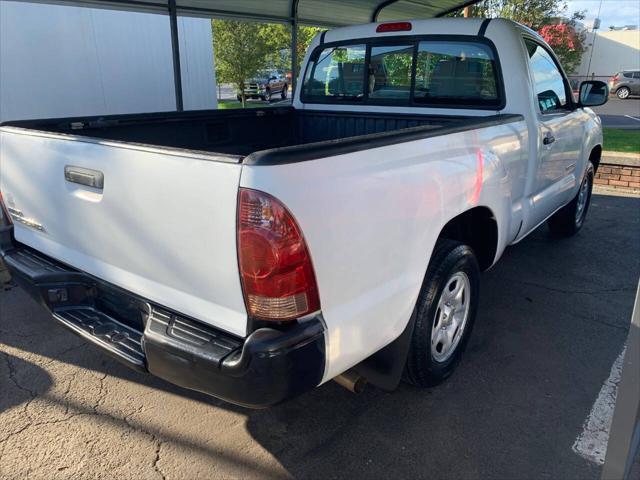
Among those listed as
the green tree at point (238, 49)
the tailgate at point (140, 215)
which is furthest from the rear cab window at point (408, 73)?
the green tree at point (238, 49)

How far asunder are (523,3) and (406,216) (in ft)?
51.0

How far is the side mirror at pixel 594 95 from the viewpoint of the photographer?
4.45m

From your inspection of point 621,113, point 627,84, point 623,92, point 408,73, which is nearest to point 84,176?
point 408,73

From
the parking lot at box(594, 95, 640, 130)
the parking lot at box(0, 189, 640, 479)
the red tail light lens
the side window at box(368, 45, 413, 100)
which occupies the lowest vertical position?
the parking lot at box(0, 189, 640, 479)

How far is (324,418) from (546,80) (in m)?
3.21

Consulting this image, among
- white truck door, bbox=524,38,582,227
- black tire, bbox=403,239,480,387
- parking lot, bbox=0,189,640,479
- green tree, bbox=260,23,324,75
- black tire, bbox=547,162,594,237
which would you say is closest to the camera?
parking lot, bbox=0,189,640,479

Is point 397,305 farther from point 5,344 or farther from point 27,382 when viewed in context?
point 5,344

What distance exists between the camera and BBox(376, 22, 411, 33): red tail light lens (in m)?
3.97

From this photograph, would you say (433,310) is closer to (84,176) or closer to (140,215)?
(140,215)

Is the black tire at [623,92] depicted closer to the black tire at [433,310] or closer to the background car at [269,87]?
the background car at [269,87]

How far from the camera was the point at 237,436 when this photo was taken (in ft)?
8.36

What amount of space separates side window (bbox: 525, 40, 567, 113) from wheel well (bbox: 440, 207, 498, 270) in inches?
49.5

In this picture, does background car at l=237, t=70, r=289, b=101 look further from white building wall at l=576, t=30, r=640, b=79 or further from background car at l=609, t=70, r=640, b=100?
white building wall at l=576, t=30, r=640, b=79

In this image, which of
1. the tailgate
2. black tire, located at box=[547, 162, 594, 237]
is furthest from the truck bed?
black tire, located at box=[547, 162, 594, 237]
